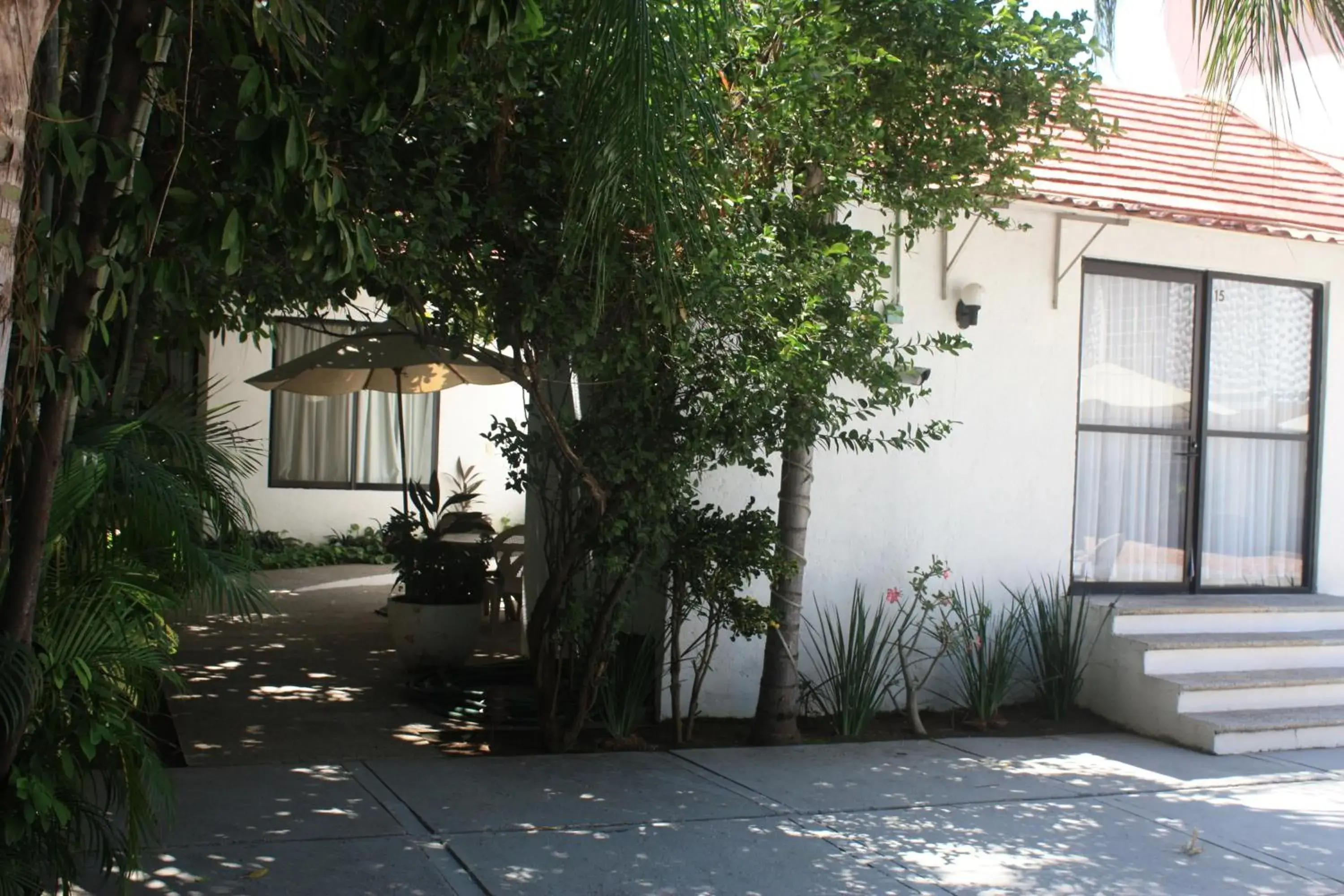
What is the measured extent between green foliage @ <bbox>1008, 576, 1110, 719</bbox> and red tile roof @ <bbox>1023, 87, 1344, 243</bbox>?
2418mm

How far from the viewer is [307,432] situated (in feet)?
48.8

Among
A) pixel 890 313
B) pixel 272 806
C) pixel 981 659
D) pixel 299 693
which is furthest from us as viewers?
pixel 299 693

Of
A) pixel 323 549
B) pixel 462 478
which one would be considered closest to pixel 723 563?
pixel 323 549

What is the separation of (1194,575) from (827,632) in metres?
2.86

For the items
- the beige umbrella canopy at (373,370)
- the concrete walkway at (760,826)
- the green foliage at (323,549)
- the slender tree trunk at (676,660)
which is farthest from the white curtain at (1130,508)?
the green foliage at (323,549)

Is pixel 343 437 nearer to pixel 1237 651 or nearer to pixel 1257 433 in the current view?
pixel 1257 433

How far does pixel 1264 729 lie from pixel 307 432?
10976 mm

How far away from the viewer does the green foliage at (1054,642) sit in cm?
771

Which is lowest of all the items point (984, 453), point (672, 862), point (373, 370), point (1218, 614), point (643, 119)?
point (672, 862)

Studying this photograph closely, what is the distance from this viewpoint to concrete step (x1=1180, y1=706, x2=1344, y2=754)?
7020 mm

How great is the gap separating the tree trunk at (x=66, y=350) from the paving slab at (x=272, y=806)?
1191mm

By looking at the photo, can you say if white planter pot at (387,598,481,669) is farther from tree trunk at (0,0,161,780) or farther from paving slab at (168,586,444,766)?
tree trunk at (0,0,161,780)

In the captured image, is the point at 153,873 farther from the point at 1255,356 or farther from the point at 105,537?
the point at 1255,356

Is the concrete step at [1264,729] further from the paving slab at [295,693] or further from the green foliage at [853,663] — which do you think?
the paving slab at [295,693]
